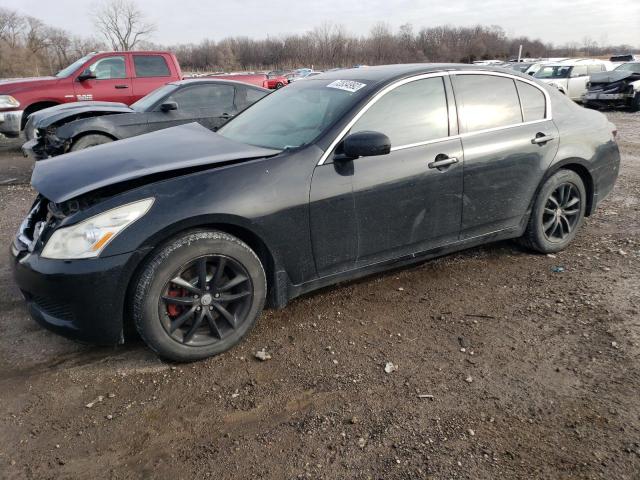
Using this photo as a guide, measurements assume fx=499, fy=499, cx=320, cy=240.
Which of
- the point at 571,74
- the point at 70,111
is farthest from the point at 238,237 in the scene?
the point at 571,74

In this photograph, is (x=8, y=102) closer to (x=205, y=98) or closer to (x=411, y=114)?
Result: (x=205, y=98)

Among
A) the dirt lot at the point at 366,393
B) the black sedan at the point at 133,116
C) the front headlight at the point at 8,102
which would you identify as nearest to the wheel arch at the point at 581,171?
the dirt lot at the point at 366,393

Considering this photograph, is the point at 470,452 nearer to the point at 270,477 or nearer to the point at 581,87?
the point at 270,477

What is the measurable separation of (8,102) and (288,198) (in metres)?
9.09

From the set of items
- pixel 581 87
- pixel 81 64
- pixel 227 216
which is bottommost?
pixel 581 87

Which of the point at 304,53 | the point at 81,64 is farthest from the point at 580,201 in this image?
the point at 304,53

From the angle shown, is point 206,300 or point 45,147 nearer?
point 206,300

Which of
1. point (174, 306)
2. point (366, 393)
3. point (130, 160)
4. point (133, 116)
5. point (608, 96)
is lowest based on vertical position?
point (608, 96)

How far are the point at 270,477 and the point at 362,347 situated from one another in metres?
1.12

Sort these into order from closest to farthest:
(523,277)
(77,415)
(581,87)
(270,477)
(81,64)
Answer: (270,477) → (77,415) → (523,277) → (81,64) → (581,87)

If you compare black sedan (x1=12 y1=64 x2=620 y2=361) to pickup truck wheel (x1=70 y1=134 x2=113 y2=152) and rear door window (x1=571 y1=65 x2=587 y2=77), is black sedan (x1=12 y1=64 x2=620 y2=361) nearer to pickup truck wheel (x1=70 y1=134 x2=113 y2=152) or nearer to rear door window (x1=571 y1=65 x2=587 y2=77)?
pickup truck wheel (x1=70 y1=134 x2=113 y2=152)

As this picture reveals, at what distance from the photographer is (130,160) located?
3.09 meters

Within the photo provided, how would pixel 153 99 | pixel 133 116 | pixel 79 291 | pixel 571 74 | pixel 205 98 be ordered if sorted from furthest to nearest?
pixel 571 74, pixel 205 98, pixel 153 99, pixel 133 116, pixel 79 291

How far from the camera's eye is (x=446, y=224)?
3650 millimetres
